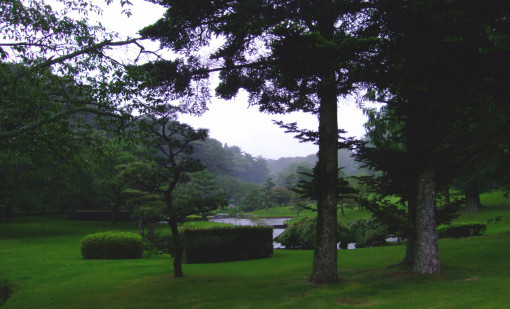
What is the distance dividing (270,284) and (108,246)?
11.6 meters

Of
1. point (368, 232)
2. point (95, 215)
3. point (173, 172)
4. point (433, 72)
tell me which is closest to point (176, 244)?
point (173, 172)

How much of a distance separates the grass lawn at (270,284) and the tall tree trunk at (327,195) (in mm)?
441

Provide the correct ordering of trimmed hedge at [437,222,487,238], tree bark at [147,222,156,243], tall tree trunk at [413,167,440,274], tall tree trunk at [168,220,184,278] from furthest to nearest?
trimmed hedge at [437,222,487,238]
tree bark at [147,222,156,243]
tall tree trunk at [168,220,184,278]
tall tree trunk at [413,167,440,274]

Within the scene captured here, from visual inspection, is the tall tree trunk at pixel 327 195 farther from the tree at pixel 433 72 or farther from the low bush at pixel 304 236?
the low bush at pixel 304 236

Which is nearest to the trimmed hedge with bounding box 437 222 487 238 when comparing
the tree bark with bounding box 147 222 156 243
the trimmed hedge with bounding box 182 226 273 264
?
the trimmed hedge with bounding box 182 226 273 264

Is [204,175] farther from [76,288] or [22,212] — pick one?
[76,288]

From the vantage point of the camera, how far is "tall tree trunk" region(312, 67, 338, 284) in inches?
357

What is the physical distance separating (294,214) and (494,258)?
4721 cm

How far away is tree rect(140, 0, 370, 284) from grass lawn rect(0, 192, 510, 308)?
1.40 m

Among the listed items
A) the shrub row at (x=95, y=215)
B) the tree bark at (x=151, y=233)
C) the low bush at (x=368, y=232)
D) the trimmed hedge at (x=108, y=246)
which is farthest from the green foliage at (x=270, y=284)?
the shrub row at (x=95, y=215)

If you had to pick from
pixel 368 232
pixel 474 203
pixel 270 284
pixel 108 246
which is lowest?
pixel 270 284

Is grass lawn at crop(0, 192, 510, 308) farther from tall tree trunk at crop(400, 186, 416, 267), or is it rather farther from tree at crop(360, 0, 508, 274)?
tree at crop(360, 0, 508, 274)

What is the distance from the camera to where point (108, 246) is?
1819 cm

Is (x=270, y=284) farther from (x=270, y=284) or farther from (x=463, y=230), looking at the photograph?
(x=463, y=230)
